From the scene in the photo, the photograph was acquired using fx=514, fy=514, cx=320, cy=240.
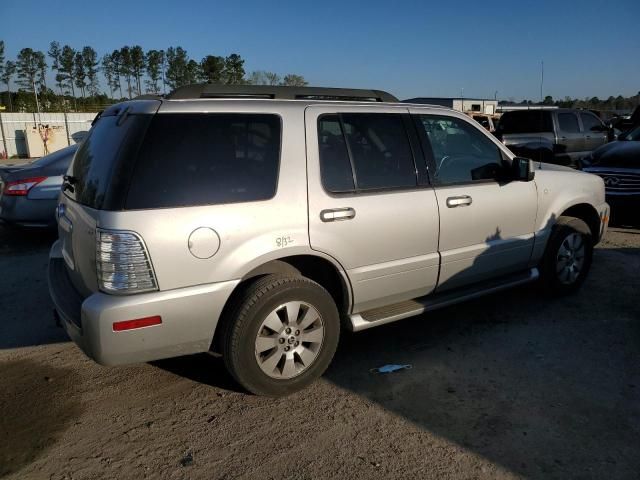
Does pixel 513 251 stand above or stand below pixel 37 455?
above

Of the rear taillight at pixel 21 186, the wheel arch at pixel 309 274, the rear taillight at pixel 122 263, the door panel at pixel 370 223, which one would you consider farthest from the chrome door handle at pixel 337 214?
the rear taillight at pixel 21 186

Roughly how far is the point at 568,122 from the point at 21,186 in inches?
470

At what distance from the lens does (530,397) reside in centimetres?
332

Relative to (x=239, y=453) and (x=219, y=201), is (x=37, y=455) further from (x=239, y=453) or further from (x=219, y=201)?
(x=219, y=201)

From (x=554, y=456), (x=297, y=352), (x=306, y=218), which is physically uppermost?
(x=306, y=218)

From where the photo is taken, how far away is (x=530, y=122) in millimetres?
12688

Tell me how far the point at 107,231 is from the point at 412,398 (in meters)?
2.12

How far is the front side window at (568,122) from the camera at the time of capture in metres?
12.6

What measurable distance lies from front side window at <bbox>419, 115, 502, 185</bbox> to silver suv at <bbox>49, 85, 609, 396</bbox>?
16 millimetres

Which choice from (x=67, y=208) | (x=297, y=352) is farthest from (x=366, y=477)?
(x=67, y=208)

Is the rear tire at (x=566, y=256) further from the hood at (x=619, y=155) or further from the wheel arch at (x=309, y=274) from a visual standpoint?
the hood at (x=619, y=155)

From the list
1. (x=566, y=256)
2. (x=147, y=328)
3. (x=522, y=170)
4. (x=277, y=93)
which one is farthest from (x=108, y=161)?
(x=566, y=256)

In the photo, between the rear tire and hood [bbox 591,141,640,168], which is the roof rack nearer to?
the rear tire

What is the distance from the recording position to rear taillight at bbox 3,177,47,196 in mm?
6930
